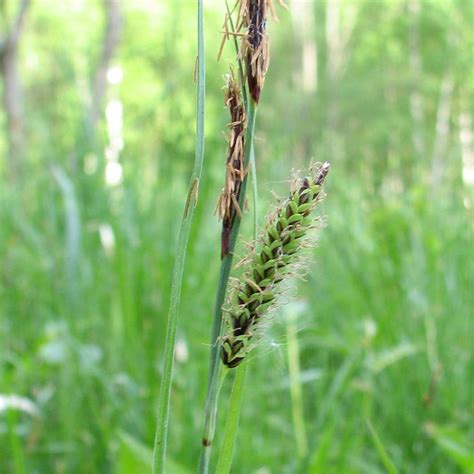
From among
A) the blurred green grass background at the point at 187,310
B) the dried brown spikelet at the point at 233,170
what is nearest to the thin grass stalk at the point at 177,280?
the dried brown spikelet at the point at 233,170

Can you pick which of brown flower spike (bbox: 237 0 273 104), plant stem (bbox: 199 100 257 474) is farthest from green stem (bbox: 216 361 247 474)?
brown flower spike (bbox: 237 0 273 104)

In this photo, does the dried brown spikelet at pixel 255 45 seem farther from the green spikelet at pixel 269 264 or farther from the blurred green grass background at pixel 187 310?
the blurred green grass background at pixel 187 310

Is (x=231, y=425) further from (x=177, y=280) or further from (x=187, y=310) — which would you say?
(x=187, y=310)

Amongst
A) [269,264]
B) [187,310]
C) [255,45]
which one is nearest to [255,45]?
[255,45]

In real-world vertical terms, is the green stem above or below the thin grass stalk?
below

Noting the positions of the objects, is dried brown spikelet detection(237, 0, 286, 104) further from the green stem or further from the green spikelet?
the green stem
